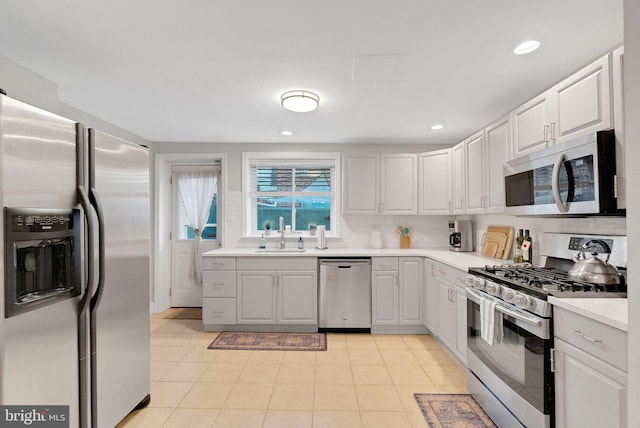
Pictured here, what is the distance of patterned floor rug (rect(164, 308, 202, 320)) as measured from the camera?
439 cm

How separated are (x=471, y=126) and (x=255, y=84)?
249 centimetres

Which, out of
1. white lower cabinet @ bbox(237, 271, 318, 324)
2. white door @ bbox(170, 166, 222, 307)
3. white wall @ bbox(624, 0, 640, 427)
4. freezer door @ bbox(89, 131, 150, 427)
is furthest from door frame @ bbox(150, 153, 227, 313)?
white wall @ bbox(624, 0, 640, 427)

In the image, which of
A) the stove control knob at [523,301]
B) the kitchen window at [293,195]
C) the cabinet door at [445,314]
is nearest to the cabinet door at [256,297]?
the kitchen window at [293,195]

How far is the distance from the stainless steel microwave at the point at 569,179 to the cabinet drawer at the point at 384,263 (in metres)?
1.53

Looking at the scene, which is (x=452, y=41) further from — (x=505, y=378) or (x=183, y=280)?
(x=183, y=280)

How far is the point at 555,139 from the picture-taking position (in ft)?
7.09

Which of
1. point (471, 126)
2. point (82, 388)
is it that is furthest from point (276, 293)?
point (471, 126)

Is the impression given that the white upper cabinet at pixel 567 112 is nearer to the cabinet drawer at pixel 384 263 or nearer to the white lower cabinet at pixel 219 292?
the cabinet drawer at pixel 384 263

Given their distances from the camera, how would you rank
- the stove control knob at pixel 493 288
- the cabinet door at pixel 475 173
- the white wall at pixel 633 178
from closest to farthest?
the white wall at pixel 633 178, the stove control knob at pixel 493 288, the cabinet door at pixel 475 173

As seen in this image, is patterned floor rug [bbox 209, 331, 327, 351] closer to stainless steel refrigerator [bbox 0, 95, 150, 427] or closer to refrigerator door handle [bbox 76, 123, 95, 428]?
stainless steel refrigerator [bbox 0, 95, 150, 427]

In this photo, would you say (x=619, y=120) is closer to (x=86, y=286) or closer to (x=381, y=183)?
(x=381, y=183)

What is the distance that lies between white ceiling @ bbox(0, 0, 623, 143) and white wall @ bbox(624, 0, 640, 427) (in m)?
0.94

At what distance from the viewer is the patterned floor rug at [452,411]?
6.90 ft

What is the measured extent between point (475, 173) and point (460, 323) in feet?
4.82
